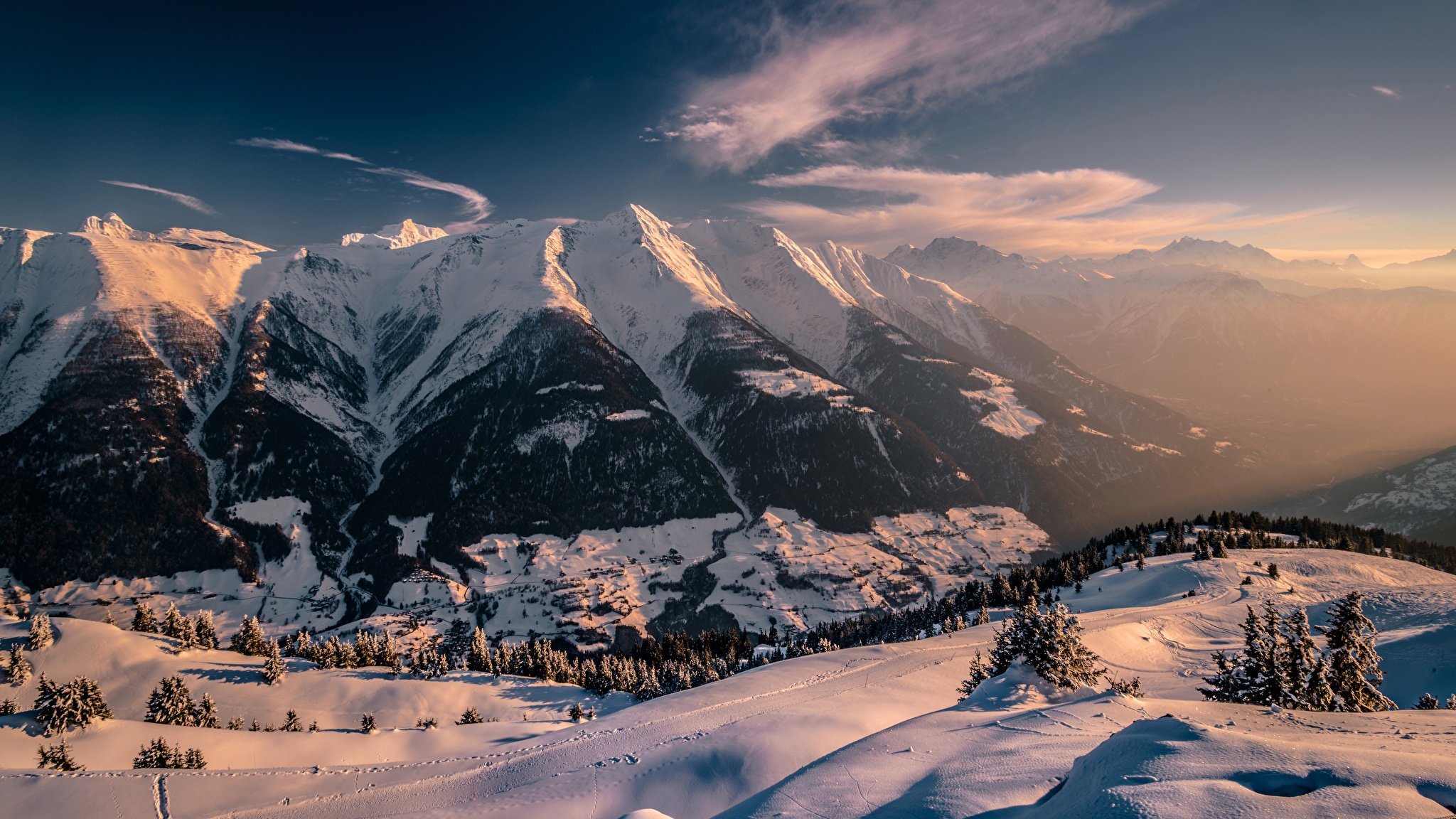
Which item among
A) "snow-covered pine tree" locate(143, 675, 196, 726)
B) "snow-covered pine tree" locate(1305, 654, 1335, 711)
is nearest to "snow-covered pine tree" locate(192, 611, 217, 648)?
"snow-covered pine tree" locate(143, 675, 196, 726)

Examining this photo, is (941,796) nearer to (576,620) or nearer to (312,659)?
(312,659)

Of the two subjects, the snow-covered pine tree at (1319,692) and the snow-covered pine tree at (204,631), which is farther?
the snow-covered pine tree at (204,631)

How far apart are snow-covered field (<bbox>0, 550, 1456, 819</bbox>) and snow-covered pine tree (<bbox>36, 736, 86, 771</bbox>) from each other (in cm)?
113

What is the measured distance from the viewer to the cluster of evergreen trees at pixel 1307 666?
3003cm

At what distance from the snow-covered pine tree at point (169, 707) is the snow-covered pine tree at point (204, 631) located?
2901cm

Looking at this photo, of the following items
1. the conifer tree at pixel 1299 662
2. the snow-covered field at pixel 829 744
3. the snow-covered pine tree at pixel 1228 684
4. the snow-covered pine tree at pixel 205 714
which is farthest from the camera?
the snow-covered pine tree at pixel 205 714

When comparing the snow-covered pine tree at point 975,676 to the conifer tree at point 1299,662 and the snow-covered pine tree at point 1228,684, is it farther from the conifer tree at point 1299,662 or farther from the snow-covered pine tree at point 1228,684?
the conifer tree at point 1299,662

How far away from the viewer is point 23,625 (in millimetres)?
66812

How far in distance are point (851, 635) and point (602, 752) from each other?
9404 centimetres

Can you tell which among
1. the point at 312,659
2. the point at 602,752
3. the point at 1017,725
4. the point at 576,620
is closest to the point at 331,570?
the point at 576,620

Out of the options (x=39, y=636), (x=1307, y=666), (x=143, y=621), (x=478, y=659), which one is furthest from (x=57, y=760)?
(x=1307, y=666)

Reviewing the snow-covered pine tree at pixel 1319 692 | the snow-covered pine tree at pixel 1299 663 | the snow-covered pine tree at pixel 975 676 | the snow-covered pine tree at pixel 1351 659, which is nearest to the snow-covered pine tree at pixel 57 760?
the snow-covered pine tree at pixel 975 676

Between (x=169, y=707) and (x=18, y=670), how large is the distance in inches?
724

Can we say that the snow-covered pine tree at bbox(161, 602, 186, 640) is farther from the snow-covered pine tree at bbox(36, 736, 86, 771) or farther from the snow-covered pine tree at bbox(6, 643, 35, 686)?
the snow-covered pine tree at bbox(36, 736, 86, 771)
